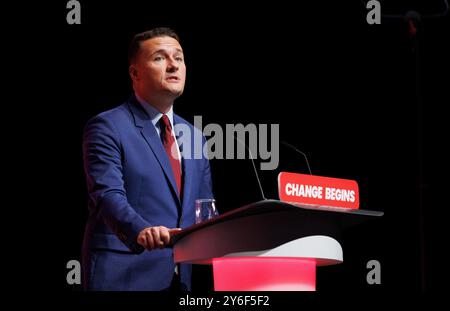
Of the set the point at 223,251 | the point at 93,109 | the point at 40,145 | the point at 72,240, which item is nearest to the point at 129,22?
the point at 93,109

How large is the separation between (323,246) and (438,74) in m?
2.80

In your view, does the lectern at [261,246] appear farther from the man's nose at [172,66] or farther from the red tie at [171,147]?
the man's nose at [172,66]

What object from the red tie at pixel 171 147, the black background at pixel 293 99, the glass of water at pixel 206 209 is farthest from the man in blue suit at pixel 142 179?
the black background at pixel 293 99

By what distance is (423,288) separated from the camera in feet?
14.0

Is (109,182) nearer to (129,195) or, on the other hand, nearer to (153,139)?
(129,195)

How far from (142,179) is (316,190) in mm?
722

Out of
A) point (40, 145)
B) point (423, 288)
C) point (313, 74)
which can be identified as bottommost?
point (423, 288)

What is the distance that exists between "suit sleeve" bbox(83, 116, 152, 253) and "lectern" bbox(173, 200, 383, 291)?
0.58 ft

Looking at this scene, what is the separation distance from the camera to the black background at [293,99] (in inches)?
138

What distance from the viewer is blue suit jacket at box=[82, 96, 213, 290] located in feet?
7.97

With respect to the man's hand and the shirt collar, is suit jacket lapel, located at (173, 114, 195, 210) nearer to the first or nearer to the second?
the shirt collar

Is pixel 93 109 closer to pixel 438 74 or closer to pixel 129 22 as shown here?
pixel 129 22
